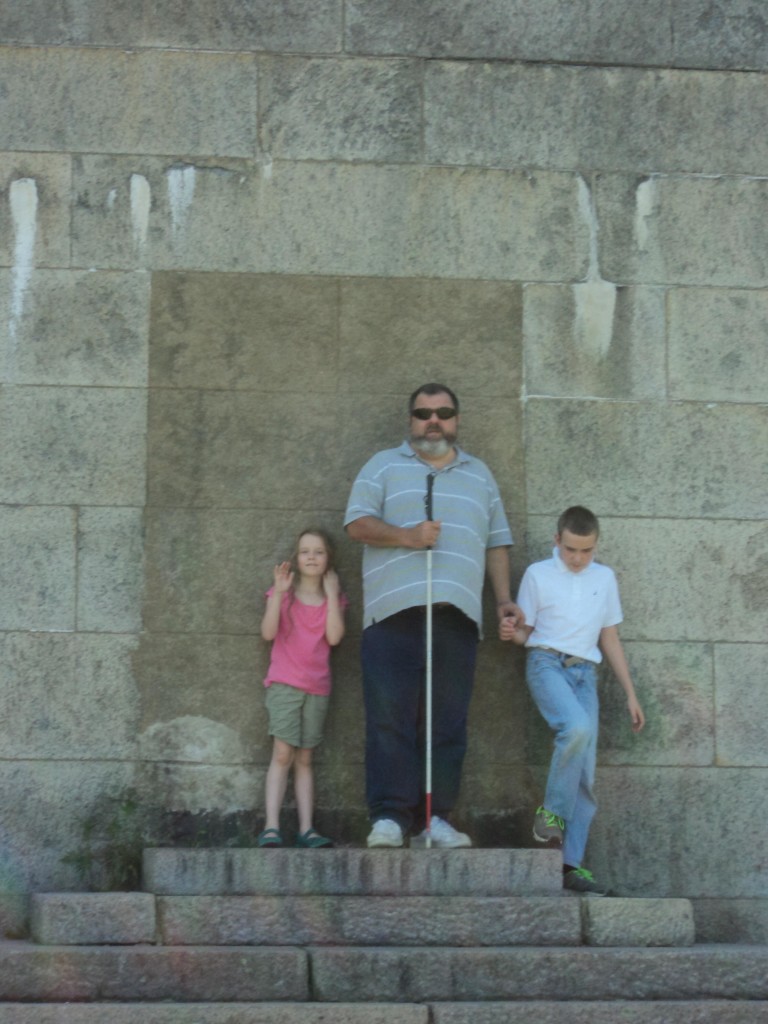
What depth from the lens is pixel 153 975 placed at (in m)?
6.05

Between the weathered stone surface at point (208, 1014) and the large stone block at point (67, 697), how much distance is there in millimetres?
1480

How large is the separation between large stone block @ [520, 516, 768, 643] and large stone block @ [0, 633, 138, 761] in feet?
5.99

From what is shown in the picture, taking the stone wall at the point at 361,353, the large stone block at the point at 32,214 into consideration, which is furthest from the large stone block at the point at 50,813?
the large stone block at the point at 32,214

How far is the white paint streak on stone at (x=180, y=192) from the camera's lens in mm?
7535

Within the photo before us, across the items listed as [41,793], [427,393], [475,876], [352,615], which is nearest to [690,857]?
[475,876]

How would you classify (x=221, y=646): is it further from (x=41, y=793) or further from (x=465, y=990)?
(x=465, y=990)

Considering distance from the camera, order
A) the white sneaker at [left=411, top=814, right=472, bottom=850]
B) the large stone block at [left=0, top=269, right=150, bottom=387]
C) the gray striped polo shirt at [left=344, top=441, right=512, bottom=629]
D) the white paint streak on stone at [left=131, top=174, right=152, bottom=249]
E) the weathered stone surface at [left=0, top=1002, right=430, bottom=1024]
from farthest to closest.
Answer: the white paint streak on stone at [left=131, top=174, right=152, bottom=249]
the large stone block at [left=0, top=269, right=150, bottom=387]
the gray striped polo shirt at [left=344, top=441, right=512, bottom=629]
the white sneaker at [left=411, top=814, right=472, bottom=850]
the weathered stone surface at [left=0, top=1002, right=430, bottom=1024]

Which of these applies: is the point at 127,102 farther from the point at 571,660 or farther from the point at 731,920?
the point at 731,920

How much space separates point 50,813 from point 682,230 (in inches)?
143

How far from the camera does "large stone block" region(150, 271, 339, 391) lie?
7.48 meters

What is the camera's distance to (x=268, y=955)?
6074 millimetres

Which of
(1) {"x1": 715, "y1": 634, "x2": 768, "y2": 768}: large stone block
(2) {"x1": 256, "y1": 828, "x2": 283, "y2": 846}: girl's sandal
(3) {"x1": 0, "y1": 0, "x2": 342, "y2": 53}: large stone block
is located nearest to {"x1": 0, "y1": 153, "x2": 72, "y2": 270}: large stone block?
(3) {"x1": 0, "y1": 0, "x2": 342, "y2": 53}: large stone block

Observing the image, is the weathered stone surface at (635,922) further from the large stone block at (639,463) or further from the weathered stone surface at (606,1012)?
the large stone block at (639,463)

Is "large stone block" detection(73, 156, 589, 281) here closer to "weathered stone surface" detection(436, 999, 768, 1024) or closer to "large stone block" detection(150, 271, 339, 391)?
"large stone block" detection(150, 271, 339, 391)
